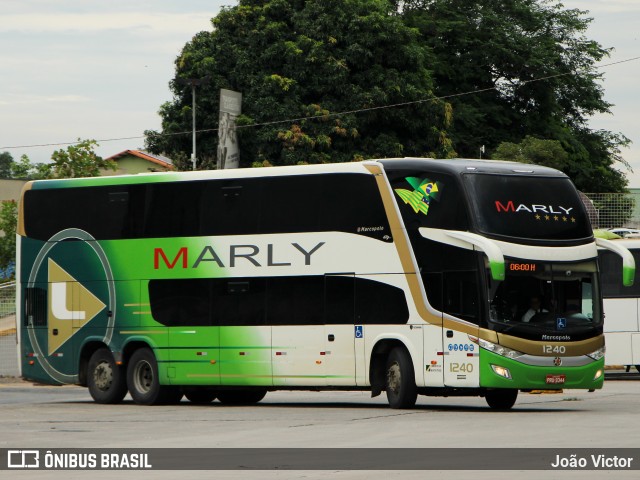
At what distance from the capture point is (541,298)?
2258 cm

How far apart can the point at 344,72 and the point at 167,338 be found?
3092cm

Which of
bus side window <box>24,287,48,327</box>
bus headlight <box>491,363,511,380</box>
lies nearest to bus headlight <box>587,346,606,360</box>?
bus headlight <box>491,363,511,380</box>

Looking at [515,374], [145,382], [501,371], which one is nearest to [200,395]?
[145,382]

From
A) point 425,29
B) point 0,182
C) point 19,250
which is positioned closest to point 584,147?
point 425,29

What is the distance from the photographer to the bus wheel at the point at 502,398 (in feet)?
77.2

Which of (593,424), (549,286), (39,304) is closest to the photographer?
(593,424)

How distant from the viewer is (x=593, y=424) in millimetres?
19031

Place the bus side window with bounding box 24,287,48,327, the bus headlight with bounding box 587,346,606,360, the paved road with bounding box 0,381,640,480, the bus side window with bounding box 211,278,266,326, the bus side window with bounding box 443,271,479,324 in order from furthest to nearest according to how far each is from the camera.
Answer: the bus side window with bounding box 24,287,48,327 < the bus side window with bounding box 211,278,266,326 < the bus headlight with bounding box 587,346,606,360 < the bus side window with bounding box 443,271,479,324 < the paved road with bounding box 0,381,640,480

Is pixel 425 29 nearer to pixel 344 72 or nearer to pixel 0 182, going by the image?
pixel 344 72

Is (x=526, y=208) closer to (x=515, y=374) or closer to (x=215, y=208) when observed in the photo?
(x=515, y=374)

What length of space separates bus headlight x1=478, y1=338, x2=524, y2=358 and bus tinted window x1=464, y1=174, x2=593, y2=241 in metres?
1.76

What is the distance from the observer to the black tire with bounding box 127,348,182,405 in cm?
2611

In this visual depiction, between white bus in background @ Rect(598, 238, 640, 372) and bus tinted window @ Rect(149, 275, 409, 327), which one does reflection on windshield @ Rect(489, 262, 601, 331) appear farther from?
white bus in background @ Rect(598, 238, 640, 372)

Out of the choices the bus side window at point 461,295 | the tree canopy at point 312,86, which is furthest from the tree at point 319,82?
the bus side window at point 461,295
